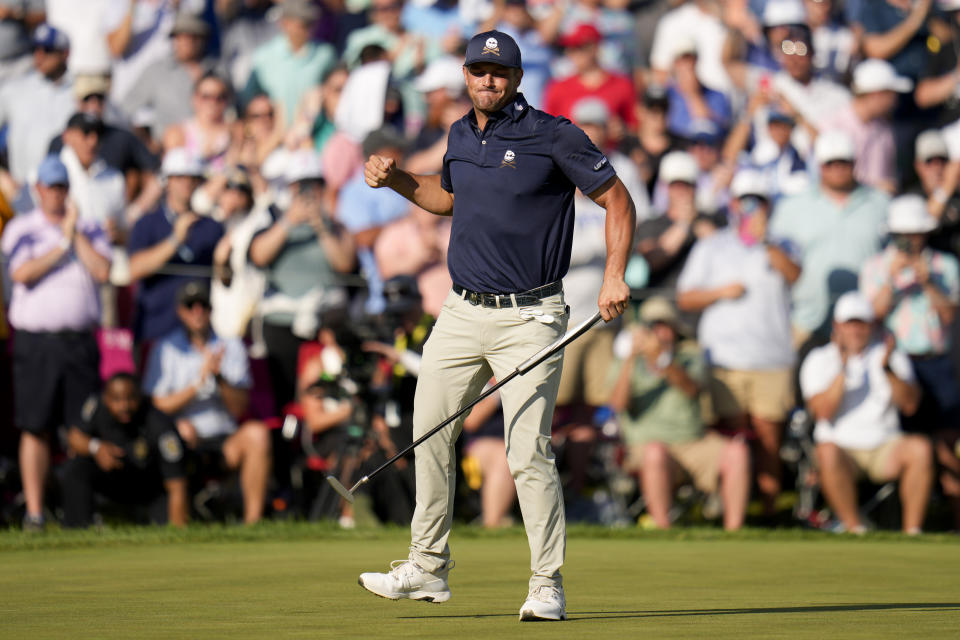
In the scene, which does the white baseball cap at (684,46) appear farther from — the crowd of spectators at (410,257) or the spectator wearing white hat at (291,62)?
the spectator wearing white hat at (291,62)

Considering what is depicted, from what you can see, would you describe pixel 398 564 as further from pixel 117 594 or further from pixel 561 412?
pixel 561 412

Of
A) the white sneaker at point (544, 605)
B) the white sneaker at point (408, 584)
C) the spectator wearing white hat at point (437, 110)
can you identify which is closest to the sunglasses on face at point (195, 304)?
the spectator wearing white hat at point (437, 110)

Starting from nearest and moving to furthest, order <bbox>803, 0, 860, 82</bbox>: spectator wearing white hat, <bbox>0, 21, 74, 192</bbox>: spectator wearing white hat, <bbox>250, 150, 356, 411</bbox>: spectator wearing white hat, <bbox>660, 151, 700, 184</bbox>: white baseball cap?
1. <bbox>250, 150, 356, 411</bbox>: spectator wearing white hat
2. <bbox>660, 151, 700, 184</bbox>: white baseball cap
3. <bbox>0, 21, 74, 192</bbox>: spectator wearing white hat
4. <bbox>803, 0, 860, 82</bbox>: spectator wearing white hat

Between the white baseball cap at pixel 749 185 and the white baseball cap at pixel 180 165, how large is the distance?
4073 millimetres

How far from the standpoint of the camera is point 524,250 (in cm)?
608

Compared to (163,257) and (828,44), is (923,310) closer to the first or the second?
(828,44)

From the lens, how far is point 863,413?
11164mm

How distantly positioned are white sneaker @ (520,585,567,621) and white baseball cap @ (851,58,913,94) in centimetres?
837

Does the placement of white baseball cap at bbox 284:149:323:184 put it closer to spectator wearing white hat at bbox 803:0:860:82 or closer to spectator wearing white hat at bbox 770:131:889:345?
spectator wearing white hat at bbox 770:131:889:345

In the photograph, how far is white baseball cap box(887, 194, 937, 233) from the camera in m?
11.6

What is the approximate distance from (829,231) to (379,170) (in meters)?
6.49

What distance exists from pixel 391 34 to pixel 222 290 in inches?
142

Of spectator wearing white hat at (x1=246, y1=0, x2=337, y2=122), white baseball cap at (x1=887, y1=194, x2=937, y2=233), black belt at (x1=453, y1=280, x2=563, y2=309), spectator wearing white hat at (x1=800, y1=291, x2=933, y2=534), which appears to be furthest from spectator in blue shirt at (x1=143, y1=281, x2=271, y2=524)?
black belt at (x1=453, y1=280, x2=563, y2=309)

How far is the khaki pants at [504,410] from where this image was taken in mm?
6035
